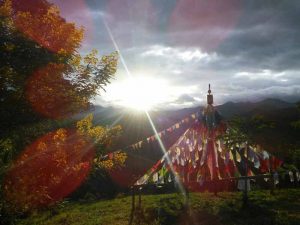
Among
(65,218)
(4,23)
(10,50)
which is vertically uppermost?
(4,23)

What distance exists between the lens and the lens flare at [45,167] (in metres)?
12.2

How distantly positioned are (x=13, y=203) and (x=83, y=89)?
5.40m

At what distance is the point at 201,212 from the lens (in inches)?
710

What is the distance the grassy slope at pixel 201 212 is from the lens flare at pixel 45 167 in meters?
1.36

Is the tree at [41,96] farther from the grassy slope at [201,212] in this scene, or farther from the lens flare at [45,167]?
the grassy slope at [201,212]

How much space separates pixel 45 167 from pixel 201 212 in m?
7.95

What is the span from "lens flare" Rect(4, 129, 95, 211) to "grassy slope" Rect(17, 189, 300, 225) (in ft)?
4.46

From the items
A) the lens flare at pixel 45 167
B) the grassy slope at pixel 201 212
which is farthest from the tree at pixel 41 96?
the grassy slope at pixel 201 212

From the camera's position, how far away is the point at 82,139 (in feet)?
51.6

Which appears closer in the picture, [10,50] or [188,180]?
[10,50]

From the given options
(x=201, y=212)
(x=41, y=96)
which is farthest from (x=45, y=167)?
(x=201, y=212)

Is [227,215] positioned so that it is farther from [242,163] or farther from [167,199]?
[167,199]

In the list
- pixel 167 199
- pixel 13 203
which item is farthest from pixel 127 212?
pixel 13 203

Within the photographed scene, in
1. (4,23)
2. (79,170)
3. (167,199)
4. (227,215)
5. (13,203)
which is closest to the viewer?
(13,203)
